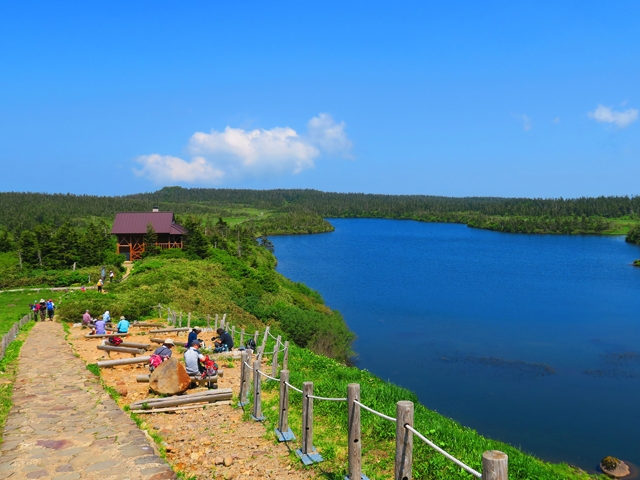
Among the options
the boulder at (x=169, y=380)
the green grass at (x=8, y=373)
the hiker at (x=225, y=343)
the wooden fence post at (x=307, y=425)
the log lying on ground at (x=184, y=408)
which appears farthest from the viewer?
the hiker at (x=225, y=343)

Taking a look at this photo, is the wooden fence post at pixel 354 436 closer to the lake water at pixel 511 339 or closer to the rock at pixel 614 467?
the rock at pixel 614 467

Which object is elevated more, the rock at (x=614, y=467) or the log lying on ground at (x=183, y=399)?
the log lying on ground at (x=183, y=399)

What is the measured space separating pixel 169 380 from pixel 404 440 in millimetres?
8439

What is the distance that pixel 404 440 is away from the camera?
7.05 m

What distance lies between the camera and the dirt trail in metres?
9.20

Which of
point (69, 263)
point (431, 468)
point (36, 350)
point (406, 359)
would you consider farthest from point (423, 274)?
point (431, 468)

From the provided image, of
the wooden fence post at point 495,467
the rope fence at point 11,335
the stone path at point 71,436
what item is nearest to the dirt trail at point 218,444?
the stone path at point 71,436

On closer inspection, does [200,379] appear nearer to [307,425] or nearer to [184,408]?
[184,408]

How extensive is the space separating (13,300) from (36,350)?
2076 cm

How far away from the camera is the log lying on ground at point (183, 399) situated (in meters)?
12.7

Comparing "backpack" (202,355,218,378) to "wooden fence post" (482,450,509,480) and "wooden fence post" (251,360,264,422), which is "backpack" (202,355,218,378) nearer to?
"wooden fence post" (251,360,264,422)

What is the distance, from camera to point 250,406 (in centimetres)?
1298

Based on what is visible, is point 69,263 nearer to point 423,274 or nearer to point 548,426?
point 548,426

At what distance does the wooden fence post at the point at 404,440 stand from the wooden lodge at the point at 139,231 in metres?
56.9
